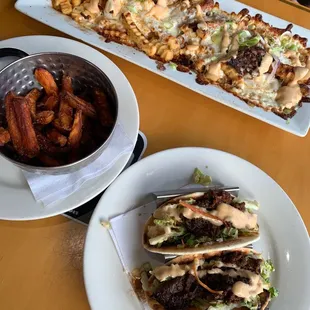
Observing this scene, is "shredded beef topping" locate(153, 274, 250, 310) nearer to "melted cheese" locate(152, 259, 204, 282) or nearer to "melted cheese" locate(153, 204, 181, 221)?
"melted cheese" locate(152, 259, 204, 282)

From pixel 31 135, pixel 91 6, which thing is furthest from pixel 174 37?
pixel 31 135

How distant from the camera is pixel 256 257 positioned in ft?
3.59

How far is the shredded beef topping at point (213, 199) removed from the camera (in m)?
1.10

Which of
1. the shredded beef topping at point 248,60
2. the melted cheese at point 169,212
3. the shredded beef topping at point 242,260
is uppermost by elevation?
the shredded beef topping at point 248,60

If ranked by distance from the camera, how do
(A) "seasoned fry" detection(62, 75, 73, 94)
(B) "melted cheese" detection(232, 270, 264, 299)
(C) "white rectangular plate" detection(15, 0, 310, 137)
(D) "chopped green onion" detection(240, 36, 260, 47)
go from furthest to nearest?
(D) "chopped green onion" detection(240, 36, 260, 47)
(C) "white rectangular plate" detection(15, 0, 310, 137)
(A) "seasoned fry" detection(62, 75, 73, 94)
(B) "melted cheese" detection(232, 270, 264, 299)

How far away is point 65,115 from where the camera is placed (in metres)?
1.07

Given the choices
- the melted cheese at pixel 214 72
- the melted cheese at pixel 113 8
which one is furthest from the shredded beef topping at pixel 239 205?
the melted cheese at pixel 113 8

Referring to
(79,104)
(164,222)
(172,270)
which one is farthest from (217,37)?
(172,270)

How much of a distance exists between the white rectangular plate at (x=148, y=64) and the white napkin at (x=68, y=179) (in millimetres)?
334

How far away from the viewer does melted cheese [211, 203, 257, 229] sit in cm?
109

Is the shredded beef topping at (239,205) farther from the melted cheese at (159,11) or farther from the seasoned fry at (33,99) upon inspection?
the melted cheese at (159,11)

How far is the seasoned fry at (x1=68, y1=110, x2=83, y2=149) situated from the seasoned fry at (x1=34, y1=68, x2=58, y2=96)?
0.11 m

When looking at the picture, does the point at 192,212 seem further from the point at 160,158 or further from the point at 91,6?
the point at 91,6

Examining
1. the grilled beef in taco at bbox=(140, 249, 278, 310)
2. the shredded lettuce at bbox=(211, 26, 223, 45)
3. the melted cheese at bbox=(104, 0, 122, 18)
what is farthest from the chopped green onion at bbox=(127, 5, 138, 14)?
the grilled beef in taco at bbox=(140, 249, 278, 310)
